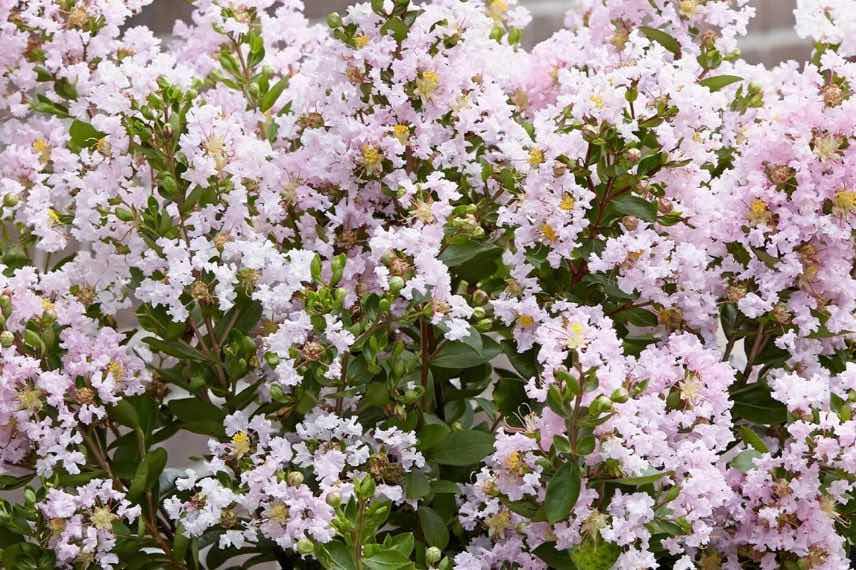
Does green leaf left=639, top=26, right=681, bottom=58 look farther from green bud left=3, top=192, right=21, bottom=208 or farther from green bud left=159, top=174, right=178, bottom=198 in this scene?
green bud left=3, top=192, right=21, bottom=208

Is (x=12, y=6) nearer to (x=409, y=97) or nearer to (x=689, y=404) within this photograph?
(x=409, y=97)

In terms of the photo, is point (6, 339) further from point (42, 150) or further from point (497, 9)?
point (497, 9)

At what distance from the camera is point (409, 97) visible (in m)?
0.88

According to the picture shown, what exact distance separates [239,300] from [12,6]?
33cm

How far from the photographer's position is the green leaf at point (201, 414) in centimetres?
92

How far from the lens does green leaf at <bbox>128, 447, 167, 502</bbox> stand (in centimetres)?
89

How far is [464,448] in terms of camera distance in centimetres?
89

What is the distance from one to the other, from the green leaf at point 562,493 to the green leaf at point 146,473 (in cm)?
30

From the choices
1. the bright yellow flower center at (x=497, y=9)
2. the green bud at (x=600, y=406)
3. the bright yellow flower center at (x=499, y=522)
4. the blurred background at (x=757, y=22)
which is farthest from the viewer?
the blurred background at (x=757, y=22)

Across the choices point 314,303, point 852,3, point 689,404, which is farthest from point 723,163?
point 314,303

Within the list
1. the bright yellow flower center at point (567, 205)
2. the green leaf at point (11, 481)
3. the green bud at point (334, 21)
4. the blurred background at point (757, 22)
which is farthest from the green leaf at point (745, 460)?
the blurred background at point (757, 22)

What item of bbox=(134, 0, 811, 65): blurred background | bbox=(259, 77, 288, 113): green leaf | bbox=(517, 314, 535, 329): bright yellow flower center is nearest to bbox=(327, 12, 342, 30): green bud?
bbox=(259, 77, 288, 113): green leaf

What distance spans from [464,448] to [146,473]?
23 cm

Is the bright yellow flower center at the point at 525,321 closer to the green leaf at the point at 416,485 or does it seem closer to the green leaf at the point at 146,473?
the green leaf at the point at 416,485
